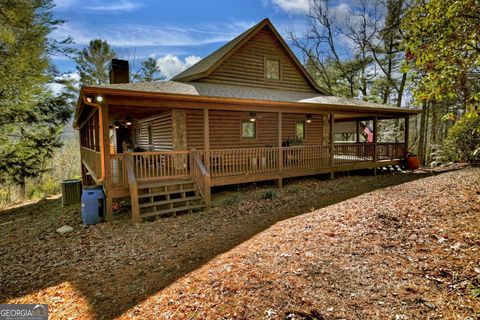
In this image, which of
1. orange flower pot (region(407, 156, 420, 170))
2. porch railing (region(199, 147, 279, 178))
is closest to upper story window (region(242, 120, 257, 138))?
porch railing (region(199, 147, 279, 178))

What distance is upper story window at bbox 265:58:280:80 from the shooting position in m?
14.2

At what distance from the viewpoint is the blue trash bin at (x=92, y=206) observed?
7480 mm

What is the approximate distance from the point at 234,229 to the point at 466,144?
14670mm

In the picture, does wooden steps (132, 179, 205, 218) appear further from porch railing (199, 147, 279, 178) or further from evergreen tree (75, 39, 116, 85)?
evergreen tree (75, 39, 116, 85)

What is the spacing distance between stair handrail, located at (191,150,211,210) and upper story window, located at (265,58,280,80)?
25.1 feet

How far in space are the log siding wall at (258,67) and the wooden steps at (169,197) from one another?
6178 mm

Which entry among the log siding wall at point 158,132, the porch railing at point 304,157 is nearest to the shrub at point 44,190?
the log siding wall at point 158,132

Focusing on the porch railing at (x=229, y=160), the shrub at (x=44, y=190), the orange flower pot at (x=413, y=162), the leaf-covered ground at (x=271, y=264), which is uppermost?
the porch railing at (x=229, y=160)

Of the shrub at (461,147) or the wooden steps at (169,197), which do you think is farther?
the shrub at (461,147)

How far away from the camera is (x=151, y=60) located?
101 feet

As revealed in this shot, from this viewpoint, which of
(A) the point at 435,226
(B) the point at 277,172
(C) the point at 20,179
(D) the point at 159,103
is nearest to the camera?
A: (A) the point at 435,226

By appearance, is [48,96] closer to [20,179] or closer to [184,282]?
[20,179]

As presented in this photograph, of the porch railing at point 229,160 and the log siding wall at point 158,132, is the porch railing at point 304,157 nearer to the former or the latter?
the porch railing at point 229,160

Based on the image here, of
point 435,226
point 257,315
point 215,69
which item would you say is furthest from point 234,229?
point 215,69
